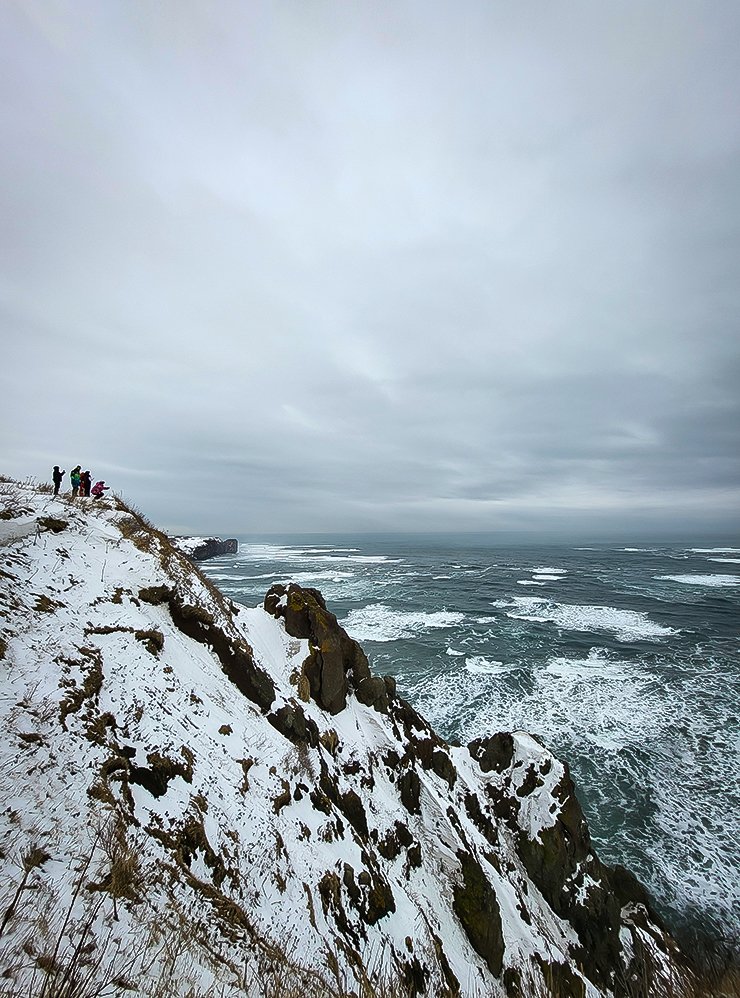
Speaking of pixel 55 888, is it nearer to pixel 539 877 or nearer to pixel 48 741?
pixel 48 741

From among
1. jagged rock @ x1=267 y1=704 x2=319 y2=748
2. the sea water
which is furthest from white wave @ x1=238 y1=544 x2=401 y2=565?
jagged rock @ x1=267 y1=704 x2=319 y2=748

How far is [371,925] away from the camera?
7.70 meters

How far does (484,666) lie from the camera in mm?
31141

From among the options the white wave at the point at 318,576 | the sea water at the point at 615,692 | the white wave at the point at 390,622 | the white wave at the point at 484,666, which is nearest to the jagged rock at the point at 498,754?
the sea water at the point at 615,692

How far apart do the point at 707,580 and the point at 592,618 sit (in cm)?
4781

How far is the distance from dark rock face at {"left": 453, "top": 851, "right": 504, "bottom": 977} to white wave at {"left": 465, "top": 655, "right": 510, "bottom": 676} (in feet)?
67.9

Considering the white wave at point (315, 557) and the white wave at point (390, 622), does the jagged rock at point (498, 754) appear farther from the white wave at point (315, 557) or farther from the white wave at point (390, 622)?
the white wave at point (315, 557)

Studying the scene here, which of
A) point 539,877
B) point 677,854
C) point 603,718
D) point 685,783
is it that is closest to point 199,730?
point 539,877

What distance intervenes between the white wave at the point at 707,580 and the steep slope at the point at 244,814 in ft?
254

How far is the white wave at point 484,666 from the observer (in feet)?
99.0

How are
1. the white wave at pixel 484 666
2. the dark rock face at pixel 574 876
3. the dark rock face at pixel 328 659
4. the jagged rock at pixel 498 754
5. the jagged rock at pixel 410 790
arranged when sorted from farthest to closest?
the white wave at pixel 484 666 → the jagged rock at pixel 498 754 → the dark rock face at pixel 328 659 → the jagged rock at pixel 410 790 → the dark rock face at pixel 574 876

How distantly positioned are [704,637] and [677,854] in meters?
32.2

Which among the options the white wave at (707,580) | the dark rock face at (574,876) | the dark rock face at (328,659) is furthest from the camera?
the white wave at (707,580)

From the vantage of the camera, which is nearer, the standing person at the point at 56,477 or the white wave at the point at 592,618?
the standing person at the point at 56,477
